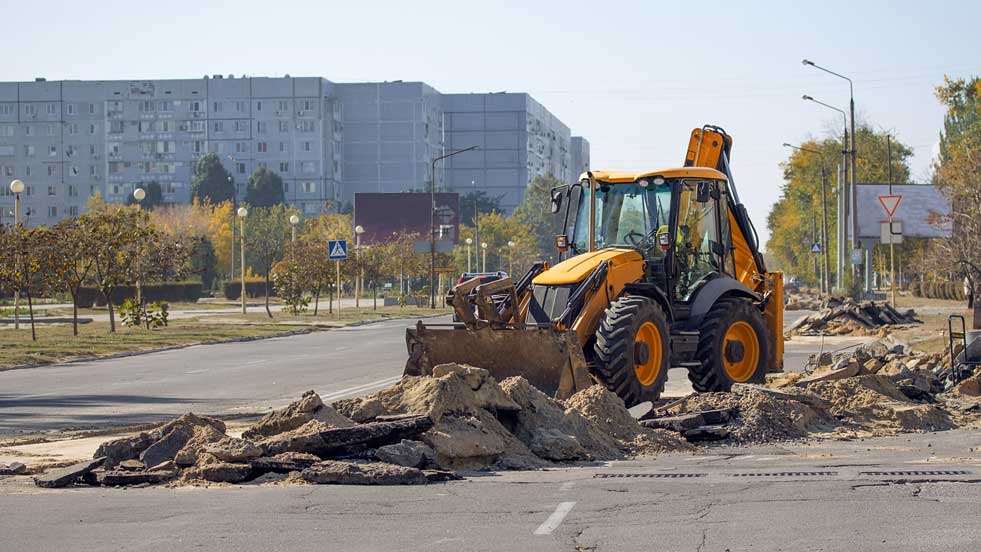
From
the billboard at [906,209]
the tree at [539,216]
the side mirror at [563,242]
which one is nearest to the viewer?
the side mirror at [563,242]

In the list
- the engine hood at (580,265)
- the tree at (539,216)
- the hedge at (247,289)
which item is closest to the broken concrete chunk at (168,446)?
the engine hood at (580,265)

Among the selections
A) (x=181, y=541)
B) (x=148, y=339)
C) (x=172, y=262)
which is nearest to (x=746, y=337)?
(x=181, y=541)

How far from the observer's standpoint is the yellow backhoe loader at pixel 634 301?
16.5 meters

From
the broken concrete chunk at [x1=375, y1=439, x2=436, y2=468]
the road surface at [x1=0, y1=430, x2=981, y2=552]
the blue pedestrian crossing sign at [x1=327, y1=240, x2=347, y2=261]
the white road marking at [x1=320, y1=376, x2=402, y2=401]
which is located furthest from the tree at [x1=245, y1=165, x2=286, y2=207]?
the road surface at [x1=0, y1=430, x2=981, y2=552]

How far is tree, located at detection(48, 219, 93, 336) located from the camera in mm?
38516

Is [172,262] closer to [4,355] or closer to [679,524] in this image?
[4,355]

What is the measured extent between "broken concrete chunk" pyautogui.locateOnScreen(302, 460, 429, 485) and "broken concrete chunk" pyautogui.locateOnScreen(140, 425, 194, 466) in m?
1.55

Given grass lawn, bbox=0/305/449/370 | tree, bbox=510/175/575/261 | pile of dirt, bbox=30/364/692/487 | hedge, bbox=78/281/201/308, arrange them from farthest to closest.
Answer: tree, bbox=510/175/575/261 < hedge, bbox=78/281/201/308 < grass lawn, bbox=0/305/449/370 < pile of dirt, bbox=30/364/692/487

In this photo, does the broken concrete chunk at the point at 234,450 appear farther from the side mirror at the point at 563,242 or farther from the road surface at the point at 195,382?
the side mirror at the point at 563,242

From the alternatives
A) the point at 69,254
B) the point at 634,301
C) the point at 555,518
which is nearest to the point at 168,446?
the point at 555,518

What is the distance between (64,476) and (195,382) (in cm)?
1287

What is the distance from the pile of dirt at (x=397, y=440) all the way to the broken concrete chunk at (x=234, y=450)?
0.01 meters

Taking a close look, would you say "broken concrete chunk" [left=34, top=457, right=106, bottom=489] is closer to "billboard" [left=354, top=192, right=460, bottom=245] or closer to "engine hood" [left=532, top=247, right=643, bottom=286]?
"engine hood" [left=532, top=247, right=643, bottom=286]

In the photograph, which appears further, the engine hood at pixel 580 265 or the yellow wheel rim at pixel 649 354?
the engine hood at pixel 580 265
